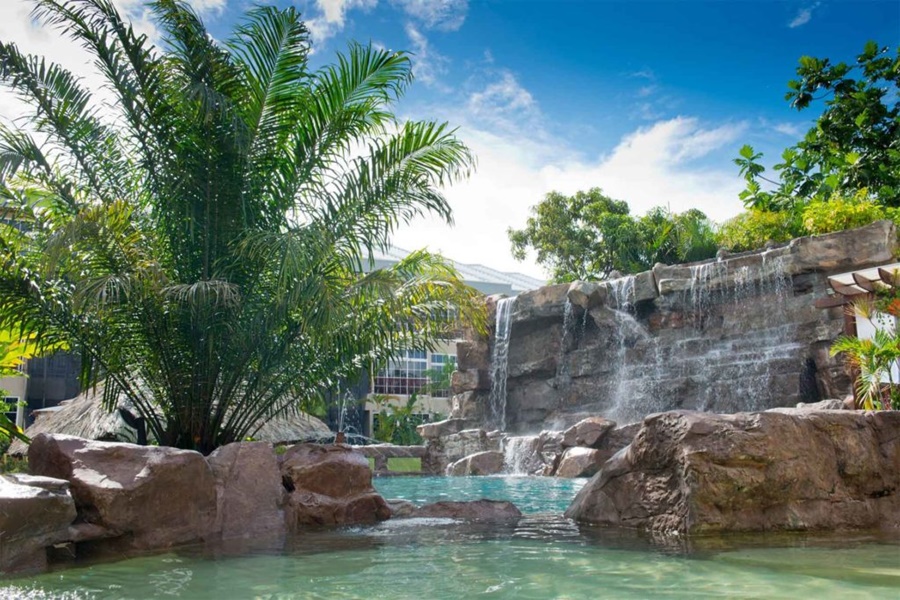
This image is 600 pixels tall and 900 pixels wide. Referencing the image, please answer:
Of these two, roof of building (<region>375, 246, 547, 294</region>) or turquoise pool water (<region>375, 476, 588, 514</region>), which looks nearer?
turquoise pool water (<region>375, 476, 588, 514</region>)

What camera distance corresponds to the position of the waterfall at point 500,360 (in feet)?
77.1

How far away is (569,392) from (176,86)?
648 inches

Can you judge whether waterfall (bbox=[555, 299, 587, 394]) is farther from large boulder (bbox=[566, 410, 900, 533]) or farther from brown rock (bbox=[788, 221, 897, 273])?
large boulder (bbox=[566, 410, 900, 533])

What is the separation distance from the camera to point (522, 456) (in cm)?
1784

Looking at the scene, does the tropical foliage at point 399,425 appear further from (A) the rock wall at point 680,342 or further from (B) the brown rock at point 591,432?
(B) the brown rock at point 591,432

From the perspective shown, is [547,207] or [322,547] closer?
[322,547]

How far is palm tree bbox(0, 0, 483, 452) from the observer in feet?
24.1

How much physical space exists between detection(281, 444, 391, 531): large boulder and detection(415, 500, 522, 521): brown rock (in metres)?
0.49

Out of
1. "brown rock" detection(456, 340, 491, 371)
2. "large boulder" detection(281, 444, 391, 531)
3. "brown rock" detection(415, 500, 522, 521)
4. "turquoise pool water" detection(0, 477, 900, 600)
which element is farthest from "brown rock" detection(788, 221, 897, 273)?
"large boulder" detection(281, 444, 391, 531)

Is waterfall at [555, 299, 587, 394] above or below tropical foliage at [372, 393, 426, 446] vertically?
above

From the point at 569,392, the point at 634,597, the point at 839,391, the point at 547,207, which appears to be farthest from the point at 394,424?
the point at 634,597

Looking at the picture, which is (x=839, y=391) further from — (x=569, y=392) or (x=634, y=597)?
(x=634, y=597)

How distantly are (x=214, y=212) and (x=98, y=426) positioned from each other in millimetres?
6313

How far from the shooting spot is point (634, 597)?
3773mm
